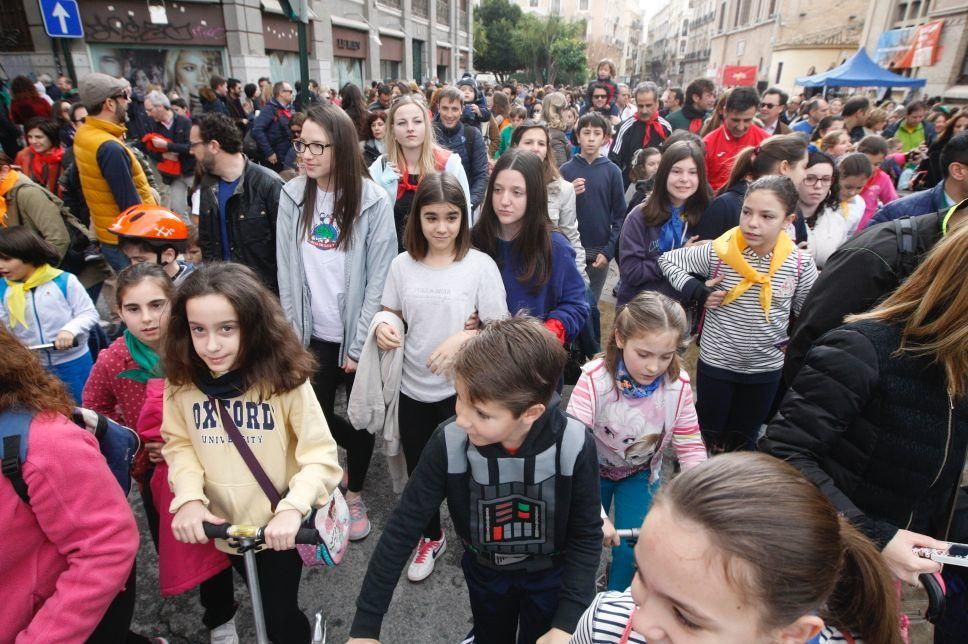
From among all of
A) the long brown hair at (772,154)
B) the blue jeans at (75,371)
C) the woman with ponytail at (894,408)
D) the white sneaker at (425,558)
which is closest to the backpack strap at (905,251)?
the woman with ponytail at (894,408)

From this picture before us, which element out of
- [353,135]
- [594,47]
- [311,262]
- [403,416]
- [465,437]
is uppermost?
[594,47]

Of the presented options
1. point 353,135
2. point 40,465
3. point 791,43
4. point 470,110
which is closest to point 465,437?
point 40,465

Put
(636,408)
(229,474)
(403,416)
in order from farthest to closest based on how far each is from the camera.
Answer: (403,416) < (636,408) < (229,474)

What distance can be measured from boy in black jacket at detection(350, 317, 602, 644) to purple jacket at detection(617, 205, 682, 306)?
203 centimetres

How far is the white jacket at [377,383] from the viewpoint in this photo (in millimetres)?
2676

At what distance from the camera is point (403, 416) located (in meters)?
2.80

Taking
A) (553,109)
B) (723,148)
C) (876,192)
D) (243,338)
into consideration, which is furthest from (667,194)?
(553,109)

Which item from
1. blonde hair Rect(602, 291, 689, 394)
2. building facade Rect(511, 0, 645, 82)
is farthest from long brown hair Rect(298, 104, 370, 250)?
building facade Rect(511, 0, 645, 82)

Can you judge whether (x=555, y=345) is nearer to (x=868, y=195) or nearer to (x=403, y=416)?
(x=403, y=416)

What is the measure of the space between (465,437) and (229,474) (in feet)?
3.13

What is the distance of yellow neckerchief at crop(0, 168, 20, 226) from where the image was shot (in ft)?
12.9

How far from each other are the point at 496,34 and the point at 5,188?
56.6 m

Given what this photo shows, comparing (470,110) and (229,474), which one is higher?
(470,110)

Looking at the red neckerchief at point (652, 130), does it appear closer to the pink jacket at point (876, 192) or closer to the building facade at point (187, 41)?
the pink jacket at point (876, 192)
